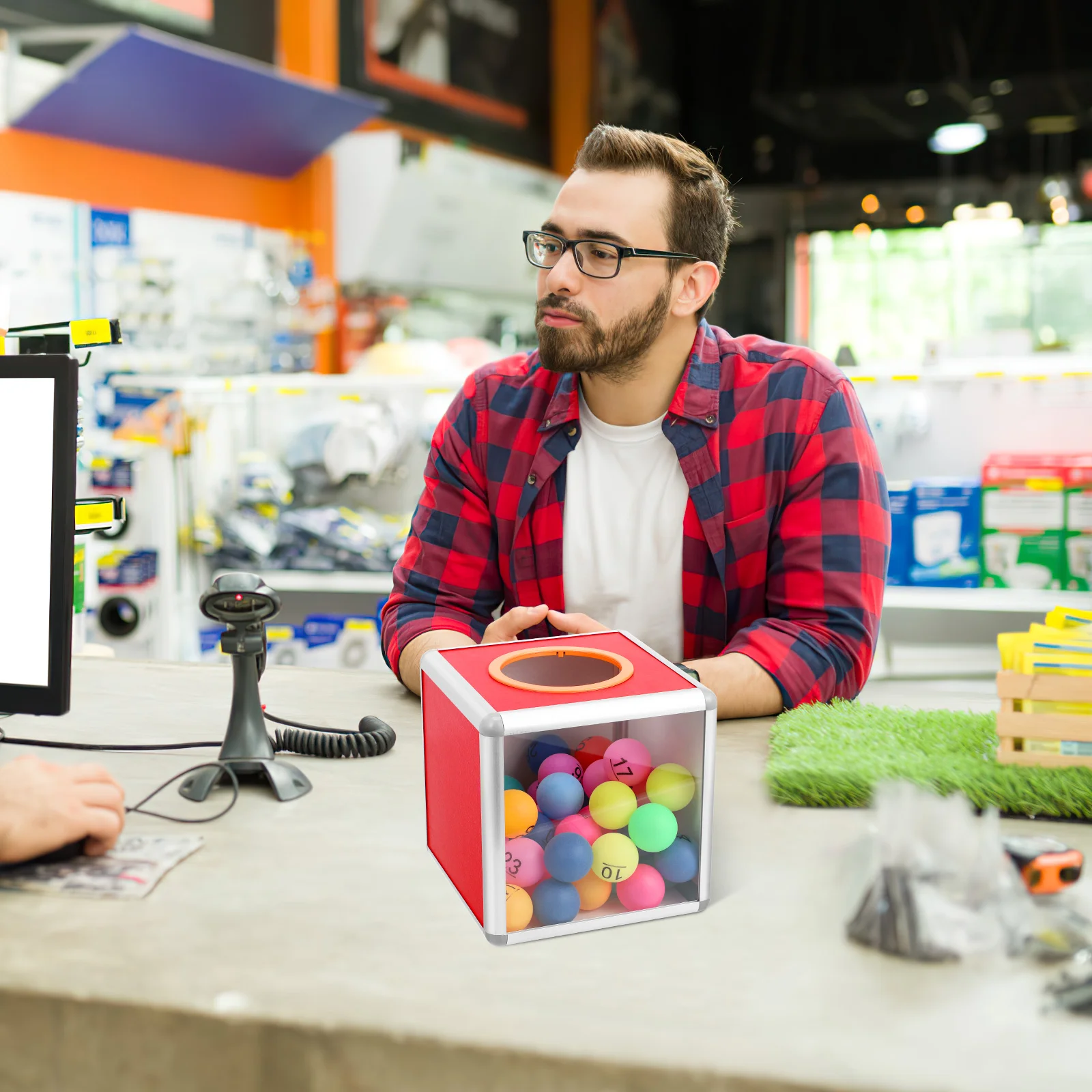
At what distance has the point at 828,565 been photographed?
156 centimetres

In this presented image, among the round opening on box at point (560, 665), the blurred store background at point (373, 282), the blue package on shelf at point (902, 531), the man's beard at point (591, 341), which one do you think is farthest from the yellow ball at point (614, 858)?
the blue package on shelf at point (902, 531)

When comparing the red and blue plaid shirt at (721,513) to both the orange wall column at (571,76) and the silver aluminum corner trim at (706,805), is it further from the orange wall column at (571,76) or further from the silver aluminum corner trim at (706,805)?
the orange wall column at (571,76)

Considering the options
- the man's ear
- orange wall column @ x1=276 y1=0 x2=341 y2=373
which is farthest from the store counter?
orange wall column @ x1=276 y1=0 x2=341 y2=373

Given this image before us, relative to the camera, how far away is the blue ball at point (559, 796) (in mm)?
856

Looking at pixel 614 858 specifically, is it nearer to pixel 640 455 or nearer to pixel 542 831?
pixel 542 831

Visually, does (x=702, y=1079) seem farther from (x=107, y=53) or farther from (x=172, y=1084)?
(x=107, y=53)

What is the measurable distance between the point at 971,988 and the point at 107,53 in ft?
10.9

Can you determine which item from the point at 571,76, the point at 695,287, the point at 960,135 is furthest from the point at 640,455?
the point at 960,135

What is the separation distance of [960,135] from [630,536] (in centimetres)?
634

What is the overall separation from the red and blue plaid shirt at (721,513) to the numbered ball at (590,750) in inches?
23.5

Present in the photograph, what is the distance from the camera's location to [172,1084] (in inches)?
29.1

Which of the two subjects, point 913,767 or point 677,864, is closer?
point 677,864

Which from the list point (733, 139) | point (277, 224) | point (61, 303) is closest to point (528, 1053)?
point (61, 303)

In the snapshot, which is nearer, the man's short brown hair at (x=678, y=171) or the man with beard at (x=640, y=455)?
the man with beard at (x=640, y=455)
